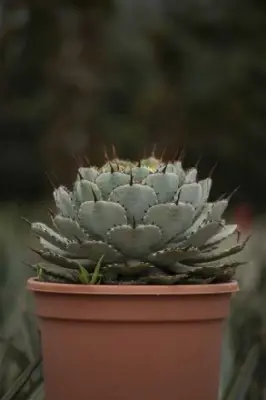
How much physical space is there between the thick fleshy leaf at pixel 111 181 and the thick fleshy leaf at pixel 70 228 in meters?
0.06

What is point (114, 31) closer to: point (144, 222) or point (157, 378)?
point (144, 222)

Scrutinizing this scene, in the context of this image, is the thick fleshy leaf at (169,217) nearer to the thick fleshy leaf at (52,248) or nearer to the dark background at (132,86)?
the thick fleshy leaf at (52,248)

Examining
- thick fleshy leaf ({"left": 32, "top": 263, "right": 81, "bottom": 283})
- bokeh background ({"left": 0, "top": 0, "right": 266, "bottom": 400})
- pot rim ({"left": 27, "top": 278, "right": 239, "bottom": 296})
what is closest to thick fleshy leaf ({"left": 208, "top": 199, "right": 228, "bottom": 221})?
pot rim ({"left": 27, "top": 278, "right": 239, "bottom": 296})

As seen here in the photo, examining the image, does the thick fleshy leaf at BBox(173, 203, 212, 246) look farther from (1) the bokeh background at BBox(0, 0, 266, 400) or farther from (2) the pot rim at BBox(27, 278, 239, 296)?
(1) the bokeh background at BBox(0, 0, 266, 400)

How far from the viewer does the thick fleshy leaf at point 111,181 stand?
125 centimetres

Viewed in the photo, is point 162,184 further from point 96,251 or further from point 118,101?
point 118,101

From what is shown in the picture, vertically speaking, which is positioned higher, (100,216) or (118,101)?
(118,101)

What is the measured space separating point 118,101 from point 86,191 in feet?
1.90

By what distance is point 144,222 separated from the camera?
1.22m

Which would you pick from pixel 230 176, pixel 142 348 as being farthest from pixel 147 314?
pixel 230 176

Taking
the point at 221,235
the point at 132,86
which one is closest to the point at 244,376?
the point at 221,235

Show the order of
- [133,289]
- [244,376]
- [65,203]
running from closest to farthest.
A: [133,289] → [65,203] → [244,376]

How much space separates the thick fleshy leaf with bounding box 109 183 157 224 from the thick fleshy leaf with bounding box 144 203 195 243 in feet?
0.05

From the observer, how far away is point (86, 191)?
4.10ft
